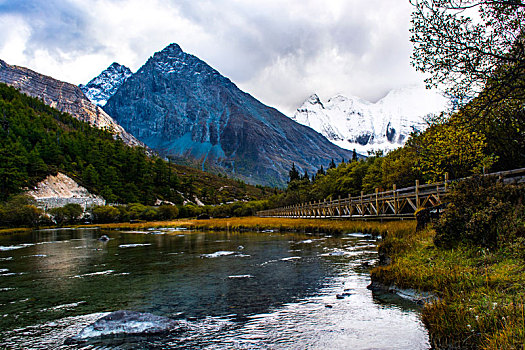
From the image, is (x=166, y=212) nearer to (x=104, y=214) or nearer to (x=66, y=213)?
(x=104, y=214)

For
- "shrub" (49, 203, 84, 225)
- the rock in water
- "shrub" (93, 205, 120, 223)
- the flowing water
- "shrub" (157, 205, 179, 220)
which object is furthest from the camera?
"shrub" (157, 205, 179, 220)

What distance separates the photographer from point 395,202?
31.3 m

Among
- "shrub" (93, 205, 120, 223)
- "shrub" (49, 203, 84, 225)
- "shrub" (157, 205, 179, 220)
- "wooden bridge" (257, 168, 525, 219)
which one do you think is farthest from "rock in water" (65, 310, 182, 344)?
"shrub" (93, 205, 120, 223)

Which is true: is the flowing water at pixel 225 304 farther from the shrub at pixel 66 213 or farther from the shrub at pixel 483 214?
the shrub at pixel 66 213

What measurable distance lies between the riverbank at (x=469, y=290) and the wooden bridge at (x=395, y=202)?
4815 mm

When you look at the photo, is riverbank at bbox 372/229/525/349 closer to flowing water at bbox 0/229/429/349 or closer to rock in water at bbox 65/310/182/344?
flowing water at bbox 0/229/429/349

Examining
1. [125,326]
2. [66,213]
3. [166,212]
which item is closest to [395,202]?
[125,326]

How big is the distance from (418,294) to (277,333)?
15.4 feet

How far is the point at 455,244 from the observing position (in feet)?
39.4

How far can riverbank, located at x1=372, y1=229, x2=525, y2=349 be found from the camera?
5.77 metres

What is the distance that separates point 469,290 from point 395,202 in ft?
80.3

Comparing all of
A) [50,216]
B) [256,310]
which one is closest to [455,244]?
[256,310]

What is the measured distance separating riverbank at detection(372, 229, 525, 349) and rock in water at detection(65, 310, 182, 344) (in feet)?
Answer: 21.6

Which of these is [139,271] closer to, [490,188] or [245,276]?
[245,276]
